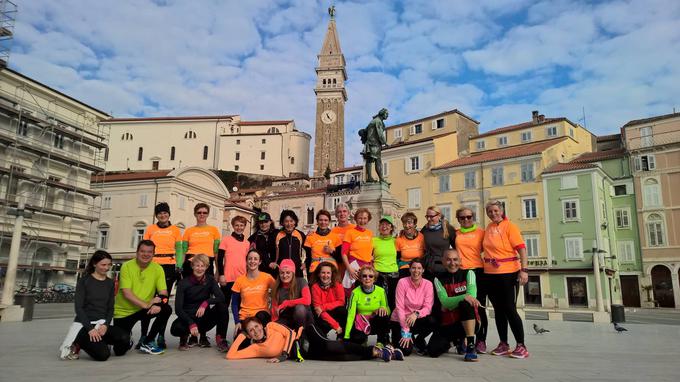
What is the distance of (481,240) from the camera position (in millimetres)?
6750

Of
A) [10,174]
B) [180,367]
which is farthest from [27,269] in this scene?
[180,367]

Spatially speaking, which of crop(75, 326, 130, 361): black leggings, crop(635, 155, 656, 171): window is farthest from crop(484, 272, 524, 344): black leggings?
crop(635, 155, 656, 171): window

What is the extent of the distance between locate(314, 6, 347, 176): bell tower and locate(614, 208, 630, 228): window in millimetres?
55273

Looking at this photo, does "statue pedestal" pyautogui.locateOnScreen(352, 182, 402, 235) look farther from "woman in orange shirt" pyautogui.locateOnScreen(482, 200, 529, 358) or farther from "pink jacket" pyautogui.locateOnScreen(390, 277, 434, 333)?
"woman in orange shirt" pyautogui.locateOnScreen(482, 200, 529, 358)

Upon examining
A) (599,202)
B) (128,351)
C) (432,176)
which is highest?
(432,176)

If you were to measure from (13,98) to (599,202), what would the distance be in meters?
39.5

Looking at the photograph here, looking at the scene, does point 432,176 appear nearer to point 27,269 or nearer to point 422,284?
point 27,269

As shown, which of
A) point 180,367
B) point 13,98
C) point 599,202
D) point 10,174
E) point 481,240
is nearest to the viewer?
point 180,367

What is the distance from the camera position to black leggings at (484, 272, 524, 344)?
245 inches

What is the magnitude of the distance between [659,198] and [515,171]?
10452 millimetres

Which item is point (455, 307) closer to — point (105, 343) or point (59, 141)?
point (105, 343)

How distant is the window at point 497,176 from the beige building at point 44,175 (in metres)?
29.8

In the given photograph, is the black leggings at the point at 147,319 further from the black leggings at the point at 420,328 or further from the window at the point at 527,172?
the window at the point at 527,172

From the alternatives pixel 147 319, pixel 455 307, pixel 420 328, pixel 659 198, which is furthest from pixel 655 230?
pixel 147 319
